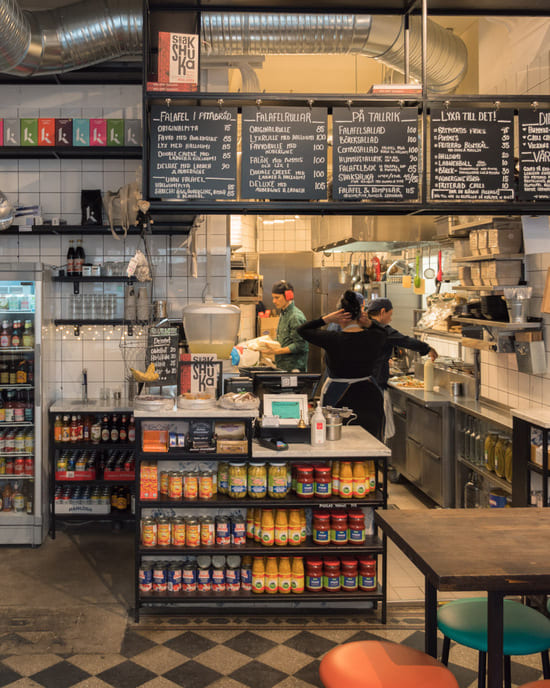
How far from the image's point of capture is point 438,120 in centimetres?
425

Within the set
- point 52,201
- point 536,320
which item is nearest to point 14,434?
point 52,201

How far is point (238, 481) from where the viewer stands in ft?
13.6

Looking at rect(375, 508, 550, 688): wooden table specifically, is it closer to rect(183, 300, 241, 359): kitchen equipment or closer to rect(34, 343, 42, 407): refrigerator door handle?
rect(183, 300, 241, 359): kitchen equipment

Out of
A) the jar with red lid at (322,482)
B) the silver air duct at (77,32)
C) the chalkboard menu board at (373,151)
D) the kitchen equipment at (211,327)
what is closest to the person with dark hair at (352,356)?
the kitchen equipment at (211,327)

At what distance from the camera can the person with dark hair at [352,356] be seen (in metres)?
5.40

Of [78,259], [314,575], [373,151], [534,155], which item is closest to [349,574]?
[314,575]

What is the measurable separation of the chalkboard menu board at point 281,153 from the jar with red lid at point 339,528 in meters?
1.94

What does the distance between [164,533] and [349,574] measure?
44.8 inches

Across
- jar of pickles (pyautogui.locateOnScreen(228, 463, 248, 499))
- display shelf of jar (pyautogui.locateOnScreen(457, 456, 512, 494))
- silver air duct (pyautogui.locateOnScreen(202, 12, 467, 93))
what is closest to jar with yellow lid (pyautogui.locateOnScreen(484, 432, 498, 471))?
display shelf of jar (pyautogui.locateOnScreen(457, 456, 512, 494))

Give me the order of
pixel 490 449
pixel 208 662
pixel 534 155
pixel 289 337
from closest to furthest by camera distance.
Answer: pixel 208 662
pixel 534 155
pixel 490 449
pixel 289 337

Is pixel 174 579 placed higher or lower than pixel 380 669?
lower

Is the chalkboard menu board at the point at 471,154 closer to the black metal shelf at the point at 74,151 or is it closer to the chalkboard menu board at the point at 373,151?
the chalkboard menu board at the point at 373,151

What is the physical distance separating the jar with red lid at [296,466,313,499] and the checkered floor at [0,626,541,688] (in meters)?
0.78

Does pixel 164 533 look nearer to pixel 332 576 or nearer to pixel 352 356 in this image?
pixel 332 576
